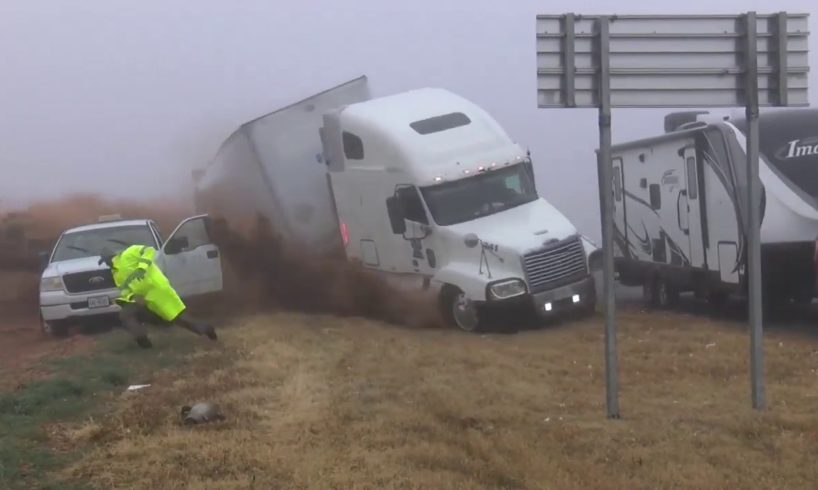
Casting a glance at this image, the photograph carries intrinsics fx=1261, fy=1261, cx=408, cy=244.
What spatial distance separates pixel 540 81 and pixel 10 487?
476 cm

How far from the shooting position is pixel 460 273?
688 inches

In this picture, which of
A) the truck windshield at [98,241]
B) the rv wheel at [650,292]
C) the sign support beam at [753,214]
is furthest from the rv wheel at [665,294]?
the sign support beam at [753,214]

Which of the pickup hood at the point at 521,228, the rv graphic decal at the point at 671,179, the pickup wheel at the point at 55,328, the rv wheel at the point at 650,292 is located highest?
the rv graphic decal at the point at 671,179

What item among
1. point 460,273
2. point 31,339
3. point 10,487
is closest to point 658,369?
point 460,273

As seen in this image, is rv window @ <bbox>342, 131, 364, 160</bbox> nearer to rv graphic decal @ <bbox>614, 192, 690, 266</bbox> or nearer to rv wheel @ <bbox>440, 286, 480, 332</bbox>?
rv wheel @ <bbox>440, 286, 480, 332</bbox>

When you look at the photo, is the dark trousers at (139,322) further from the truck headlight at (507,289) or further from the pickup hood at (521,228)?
the pickup hood at (521,228)

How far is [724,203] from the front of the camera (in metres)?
17.3

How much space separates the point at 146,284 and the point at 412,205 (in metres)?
4.37

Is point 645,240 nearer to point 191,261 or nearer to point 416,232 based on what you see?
point 416,232

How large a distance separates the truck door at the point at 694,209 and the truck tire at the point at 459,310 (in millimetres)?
3555

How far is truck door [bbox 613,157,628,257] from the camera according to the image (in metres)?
21.4

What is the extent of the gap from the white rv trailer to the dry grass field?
2265 millimetres

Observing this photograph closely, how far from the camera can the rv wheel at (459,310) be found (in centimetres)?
1730

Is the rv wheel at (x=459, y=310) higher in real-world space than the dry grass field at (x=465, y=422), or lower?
lower
